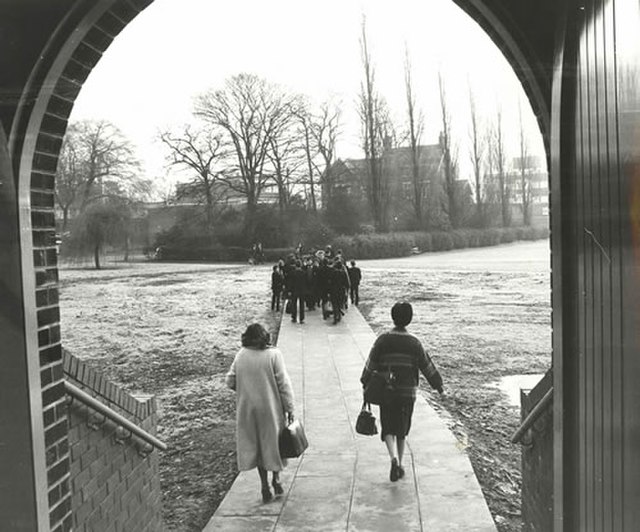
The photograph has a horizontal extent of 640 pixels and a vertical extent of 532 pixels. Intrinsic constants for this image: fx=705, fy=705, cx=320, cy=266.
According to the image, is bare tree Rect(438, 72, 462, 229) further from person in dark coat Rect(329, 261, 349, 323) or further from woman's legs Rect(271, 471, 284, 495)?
woman's legs Rect(271, 471, 284, 495)

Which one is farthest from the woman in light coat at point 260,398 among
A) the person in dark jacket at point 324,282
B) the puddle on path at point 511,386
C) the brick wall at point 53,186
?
the person in dark jacket at point 324,282

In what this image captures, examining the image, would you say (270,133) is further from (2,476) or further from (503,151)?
(2,476)

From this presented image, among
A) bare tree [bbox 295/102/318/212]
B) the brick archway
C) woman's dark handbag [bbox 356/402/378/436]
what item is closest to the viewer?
the brick archway

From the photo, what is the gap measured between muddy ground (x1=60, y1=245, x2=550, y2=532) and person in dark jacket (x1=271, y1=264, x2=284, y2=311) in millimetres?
377

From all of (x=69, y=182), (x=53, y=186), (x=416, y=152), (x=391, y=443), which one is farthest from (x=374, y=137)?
(x=53, y=186)

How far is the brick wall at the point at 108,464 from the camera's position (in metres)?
3.31

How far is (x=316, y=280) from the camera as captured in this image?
585 inches

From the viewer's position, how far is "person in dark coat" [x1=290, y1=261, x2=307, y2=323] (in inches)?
524

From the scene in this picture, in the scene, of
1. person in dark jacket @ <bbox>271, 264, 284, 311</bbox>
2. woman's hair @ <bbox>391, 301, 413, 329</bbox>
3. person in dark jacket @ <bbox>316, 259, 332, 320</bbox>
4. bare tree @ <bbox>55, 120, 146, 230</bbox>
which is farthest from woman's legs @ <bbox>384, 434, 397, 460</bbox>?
person in dark jacket @ <bbox>271, 264, 284, 311</bbox>

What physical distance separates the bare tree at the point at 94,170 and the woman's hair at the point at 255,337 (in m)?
4.07

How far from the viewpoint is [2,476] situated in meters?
2.67

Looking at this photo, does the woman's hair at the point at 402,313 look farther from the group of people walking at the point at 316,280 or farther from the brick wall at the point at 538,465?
the group of people walking at the point at 316,280

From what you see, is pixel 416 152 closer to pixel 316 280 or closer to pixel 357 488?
pixel 316 280

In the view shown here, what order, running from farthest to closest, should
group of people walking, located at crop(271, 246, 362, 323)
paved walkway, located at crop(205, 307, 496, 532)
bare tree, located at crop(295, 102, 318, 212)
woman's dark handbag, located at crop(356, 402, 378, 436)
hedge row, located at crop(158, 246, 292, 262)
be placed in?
hedge row, located at crop(158, 246, 292, 262) < group of people walking, located at crop(271, 246, 362, 323) < bare tree, located at crop(295, 102, 318, 212) < woman's dark handbag, located at crop(356, 402, 378, 436) < paved walkway, located at crop(205, 307, 496, 532)
